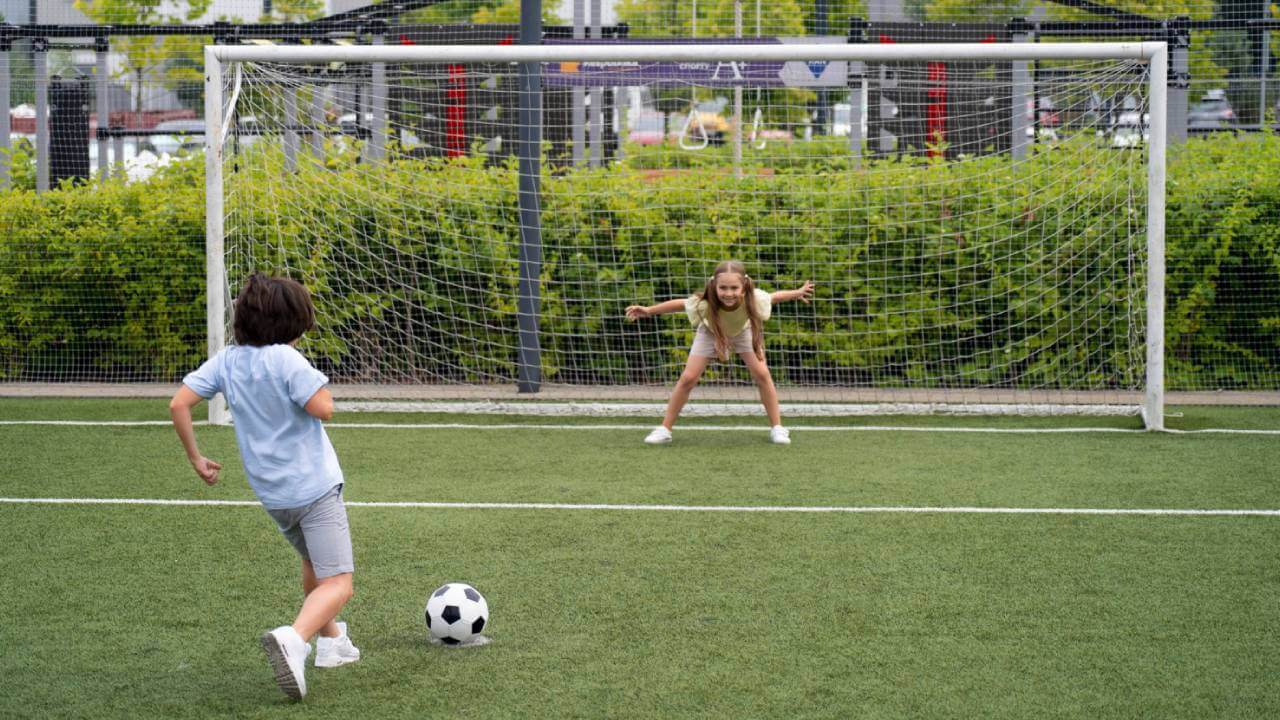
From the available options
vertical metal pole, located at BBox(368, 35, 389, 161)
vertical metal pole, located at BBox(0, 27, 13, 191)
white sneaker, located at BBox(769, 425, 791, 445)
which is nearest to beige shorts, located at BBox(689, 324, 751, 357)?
white sneaker, located at BBox(769, 425, 791, 445)

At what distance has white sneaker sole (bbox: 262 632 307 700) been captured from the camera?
12.0 feet

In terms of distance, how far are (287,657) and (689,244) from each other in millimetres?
7089

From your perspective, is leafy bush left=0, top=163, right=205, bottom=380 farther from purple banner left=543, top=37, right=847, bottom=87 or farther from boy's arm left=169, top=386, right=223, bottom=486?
boy's arm left=169, top=386, right=223, bottom=486

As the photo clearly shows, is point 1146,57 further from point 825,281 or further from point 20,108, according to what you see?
point 20,108

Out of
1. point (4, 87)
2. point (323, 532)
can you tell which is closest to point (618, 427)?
point (323, 532)

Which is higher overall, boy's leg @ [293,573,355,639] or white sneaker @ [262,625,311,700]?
boy's leg @ [293,573,355,639]

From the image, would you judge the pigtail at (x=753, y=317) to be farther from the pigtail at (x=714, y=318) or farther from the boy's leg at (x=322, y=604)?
the boy's leg at (x=322, y=604)

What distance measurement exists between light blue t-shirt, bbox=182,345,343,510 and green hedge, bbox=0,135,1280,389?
606cm

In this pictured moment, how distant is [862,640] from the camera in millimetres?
4293

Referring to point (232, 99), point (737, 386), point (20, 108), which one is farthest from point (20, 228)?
point (737, 386)

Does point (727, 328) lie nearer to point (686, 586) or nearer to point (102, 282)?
point (686, 586)

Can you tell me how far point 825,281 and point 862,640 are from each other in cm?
612

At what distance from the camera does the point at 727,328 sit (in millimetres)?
8359

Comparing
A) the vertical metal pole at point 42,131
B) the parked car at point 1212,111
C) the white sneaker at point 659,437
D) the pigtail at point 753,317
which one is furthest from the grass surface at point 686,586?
the parked car at point 1212,111
